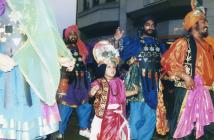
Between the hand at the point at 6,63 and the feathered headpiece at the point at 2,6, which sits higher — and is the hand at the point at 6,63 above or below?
below

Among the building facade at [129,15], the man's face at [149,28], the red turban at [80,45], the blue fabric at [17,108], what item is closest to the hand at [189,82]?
the man's face at [149,28]

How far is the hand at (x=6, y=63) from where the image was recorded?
2881 millimetres

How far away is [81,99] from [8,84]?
526 centimetres

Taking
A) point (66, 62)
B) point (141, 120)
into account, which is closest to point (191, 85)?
point (141, 120)

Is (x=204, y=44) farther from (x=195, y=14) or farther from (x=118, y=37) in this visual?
(x=118, y=37)

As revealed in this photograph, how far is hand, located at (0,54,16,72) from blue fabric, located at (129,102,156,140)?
12.1 ft

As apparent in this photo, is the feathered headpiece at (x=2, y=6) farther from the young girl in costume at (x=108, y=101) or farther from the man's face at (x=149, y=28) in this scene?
the man's face at (x=149, y=28)

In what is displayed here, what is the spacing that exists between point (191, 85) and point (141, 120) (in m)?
1.41

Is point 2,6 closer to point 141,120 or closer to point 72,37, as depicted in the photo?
point 141,120

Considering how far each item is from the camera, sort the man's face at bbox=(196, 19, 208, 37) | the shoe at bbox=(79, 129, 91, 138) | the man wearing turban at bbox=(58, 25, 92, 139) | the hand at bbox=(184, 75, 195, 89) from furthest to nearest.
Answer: the man wearing turban at bbox=(58, 25, 92, 139), the shoe at bbox=(79, 129, 91, 138), the man's face at bbox=(196, 19, 208, 37), the hand at bbox=(184, 75, 195, 89)

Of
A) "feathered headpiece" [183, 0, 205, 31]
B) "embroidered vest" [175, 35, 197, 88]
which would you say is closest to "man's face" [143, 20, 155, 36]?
"feathered headpiece" [183, 0, 205, 31]

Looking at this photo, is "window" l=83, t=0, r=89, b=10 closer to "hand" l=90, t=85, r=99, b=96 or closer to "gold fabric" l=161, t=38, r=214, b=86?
"gold fabric" l=161, t=38, r=214, b=86

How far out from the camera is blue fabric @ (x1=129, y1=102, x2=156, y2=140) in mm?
6418

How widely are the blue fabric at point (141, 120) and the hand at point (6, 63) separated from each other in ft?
12.1
